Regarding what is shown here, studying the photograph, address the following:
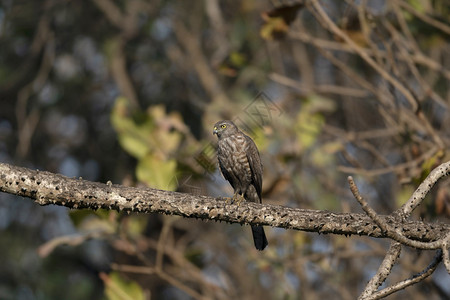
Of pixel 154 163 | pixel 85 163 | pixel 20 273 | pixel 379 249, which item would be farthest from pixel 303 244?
pixel 20 273

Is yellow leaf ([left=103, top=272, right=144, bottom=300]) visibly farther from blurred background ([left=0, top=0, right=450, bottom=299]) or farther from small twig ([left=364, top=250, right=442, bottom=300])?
small twig ([left=364, top=250, right=442, bottom=300])

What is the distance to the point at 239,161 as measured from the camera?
470 centimetres

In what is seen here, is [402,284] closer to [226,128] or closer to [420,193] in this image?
[420,193]

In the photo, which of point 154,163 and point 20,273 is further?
point 20,273

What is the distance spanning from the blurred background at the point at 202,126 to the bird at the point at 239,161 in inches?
4.1

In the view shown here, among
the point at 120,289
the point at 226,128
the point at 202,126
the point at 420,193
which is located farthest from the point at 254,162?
the point at 202,126

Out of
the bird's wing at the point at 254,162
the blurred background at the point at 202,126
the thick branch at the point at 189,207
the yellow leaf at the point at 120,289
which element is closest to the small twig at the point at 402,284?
the thick branch at the point at 189,207

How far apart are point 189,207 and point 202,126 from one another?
→ 4.72 m

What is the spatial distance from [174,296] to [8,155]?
10.1ft

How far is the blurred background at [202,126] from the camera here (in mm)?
4738

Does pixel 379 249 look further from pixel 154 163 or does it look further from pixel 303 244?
pixel 154 163

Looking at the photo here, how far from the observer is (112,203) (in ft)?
9.18

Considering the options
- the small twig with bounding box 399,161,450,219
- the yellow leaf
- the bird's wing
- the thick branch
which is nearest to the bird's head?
the bird's wing

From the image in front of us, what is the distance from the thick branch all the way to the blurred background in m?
1.43
